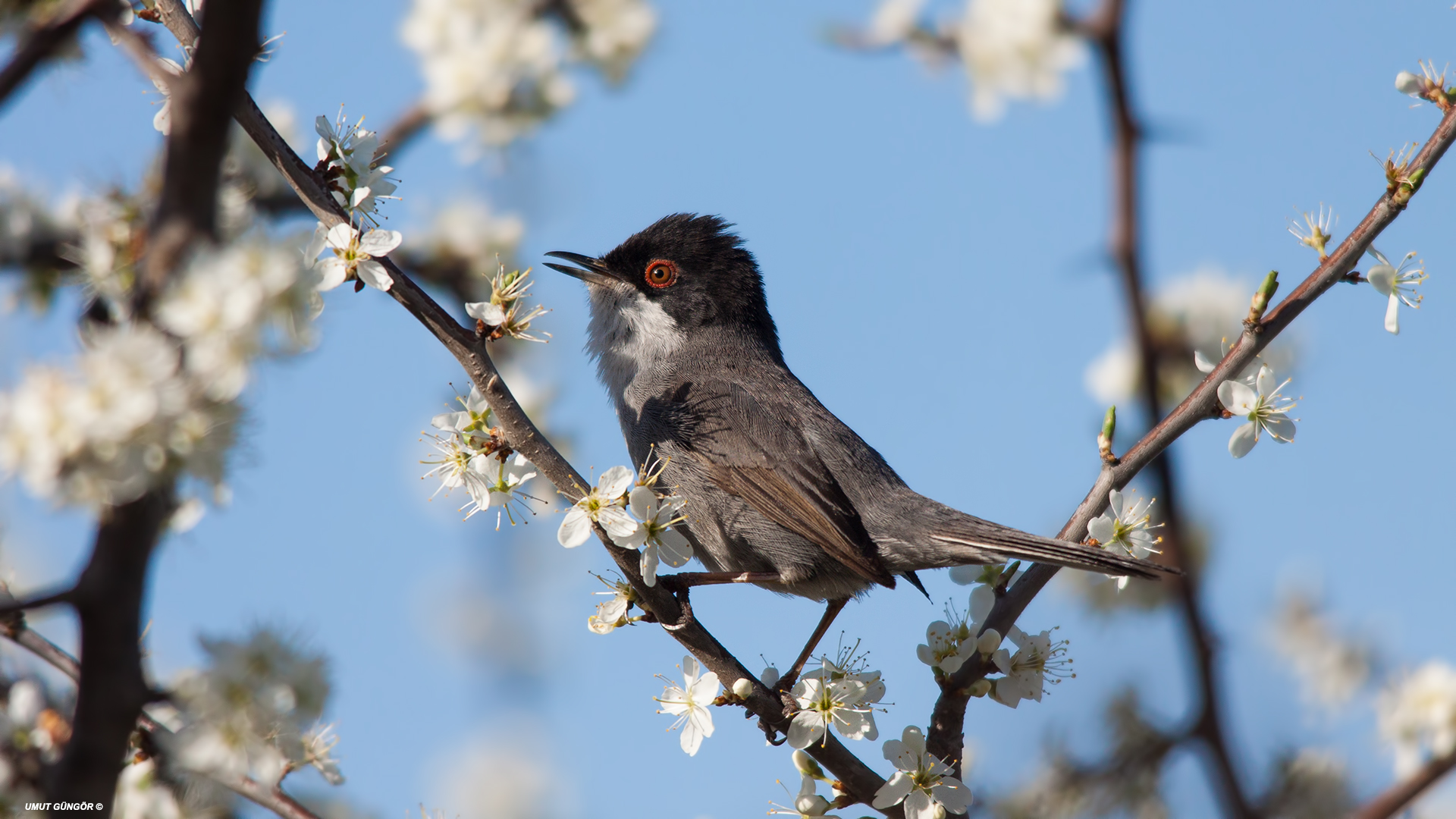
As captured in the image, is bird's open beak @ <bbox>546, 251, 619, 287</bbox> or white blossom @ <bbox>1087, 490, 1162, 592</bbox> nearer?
white blossom @ <bbox>1087, 490, 1162, 592</bbox>

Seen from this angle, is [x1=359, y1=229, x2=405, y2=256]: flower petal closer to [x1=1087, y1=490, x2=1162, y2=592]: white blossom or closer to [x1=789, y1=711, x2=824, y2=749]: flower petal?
[x1=789, y1=711, x2=824, y2=749]: flower petal

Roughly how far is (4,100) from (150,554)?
64cm

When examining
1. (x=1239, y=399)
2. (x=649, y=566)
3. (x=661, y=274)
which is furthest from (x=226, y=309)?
(x=661, y=274)

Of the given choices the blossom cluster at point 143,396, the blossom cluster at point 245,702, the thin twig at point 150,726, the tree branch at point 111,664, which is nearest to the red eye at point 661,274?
the thin twig at point 150,726

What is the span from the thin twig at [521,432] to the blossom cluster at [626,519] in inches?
1.4

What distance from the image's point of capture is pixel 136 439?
1605 mm

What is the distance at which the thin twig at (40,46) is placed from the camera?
5.02 feet

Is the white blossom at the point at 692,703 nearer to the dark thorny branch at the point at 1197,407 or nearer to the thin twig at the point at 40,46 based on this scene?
the dark thorny branch at the point at 1197,407

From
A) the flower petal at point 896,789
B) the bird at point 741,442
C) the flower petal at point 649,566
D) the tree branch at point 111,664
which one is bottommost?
the tree branch at point 111,664

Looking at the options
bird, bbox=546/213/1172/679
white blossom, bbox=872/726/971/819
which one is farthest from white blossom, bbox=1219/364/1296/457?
white blossom, bbox=872/726/971/819

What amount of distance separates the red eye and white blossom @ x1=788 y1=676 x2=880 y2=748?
3.25 metres

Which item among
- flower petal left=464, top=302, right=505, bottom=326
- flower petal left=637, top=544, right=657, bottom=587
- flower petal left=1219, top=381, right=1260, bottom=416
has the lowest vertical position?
flower petal left=637, top=544, right=657, bottom=587

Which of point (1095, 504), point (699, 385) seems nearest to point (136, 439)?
point (1095, 504)

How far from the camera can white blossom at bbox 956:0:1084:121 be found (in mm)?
3809
